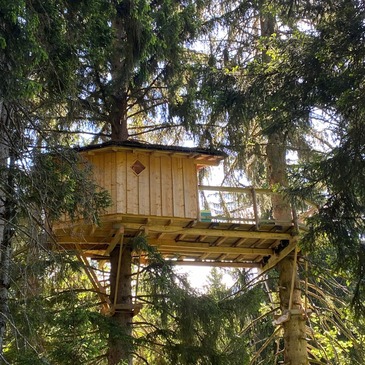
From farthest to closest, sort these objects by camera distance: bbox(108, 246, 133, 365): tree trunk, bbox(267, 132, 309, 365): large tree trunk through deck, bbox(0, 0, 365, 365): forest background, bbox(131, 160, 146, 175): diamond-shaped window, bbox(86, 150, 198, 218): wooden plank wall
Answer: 1. bbox(267, 132, 309, 365): large tree trunk through deck
2. bbox(131, 160, 146, 175): diamond-shaped window
3. bbox(86, 150, 198, 218): wooden plank wall
4. bbox(108, 246, 133, 365): tree trunk
5. bbox(0, 0, 365, 365): forest background

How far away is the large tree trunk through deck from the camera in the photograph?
10.9 m

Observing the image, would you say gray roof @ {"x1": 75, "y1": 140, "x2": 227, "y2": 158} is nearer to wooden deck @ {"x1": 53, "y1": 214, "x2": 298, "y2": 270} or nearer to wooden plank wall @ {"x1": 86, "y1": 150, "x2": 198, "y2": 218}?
wooden plank wall @ {"x1": 86, "y1": 150, "x2": 198, "y2": 218}

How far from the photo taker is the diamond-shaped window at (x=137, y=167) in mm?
10150

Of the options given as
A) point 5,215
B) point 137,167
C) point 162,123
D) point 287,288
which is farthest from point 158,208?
point 5,215

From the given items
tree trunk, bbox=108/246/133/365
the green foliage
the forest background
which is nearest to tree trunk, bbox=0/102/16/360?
the forest background

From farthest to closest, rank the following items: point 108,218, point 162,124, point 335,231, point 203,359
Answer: point 162,124 → point 108,218 → point 203,359 → point 335,231

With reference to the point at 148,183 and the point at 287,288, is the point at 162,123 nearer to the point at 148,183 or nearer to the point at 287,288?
the point at 148,183

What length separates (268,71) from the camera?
8172 millimetres

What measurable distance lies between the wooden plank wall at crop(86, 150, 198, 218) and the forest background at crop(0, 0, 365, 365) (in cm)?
101

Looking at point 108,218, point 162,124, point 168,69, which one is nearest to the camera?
point 108,218

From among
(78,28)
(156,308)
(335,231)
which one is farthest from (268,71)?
(156,308)

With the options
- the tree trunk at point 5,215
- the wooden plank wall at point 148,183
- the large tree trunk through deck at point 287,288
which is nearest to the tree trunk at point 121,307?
the wooden plank wall at point 148,183

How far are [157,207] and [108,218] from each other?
0.99 metres

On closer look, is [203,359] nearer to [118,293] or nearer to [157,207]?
[118,293]
